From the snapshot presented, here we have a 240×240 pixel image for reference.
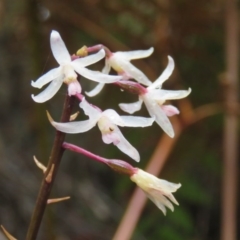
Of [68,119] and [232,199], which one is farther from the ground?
[68,119]

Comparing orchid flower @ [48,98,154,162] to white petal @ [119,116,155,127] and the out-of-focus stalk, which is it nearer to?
white petal @ [119,116,155,127]

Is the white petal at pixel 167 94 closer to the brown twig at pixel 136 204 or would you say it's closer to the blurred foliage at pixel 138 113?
the brown twig at pixel 136 204

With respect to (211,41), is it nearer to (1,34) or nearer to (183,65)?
(183,65)

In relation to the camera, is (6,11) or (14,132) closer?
(6,11)

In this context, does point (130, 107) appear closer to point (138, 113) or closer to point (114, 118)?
point (114, 118)

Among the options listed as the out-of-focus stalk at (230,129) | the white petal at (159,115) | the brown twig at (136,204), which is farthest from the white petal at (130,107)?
the out-of-focus stalk at (230,129)

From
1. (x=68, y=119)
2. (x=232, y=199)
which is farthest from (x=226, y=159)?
(x=68, y=119)

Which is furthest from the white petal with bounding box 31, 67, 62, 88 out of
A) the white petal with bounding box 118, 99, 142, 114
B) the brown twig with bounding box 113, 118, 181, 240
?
the brown twig with bounding box 113, 118, 181, 240
